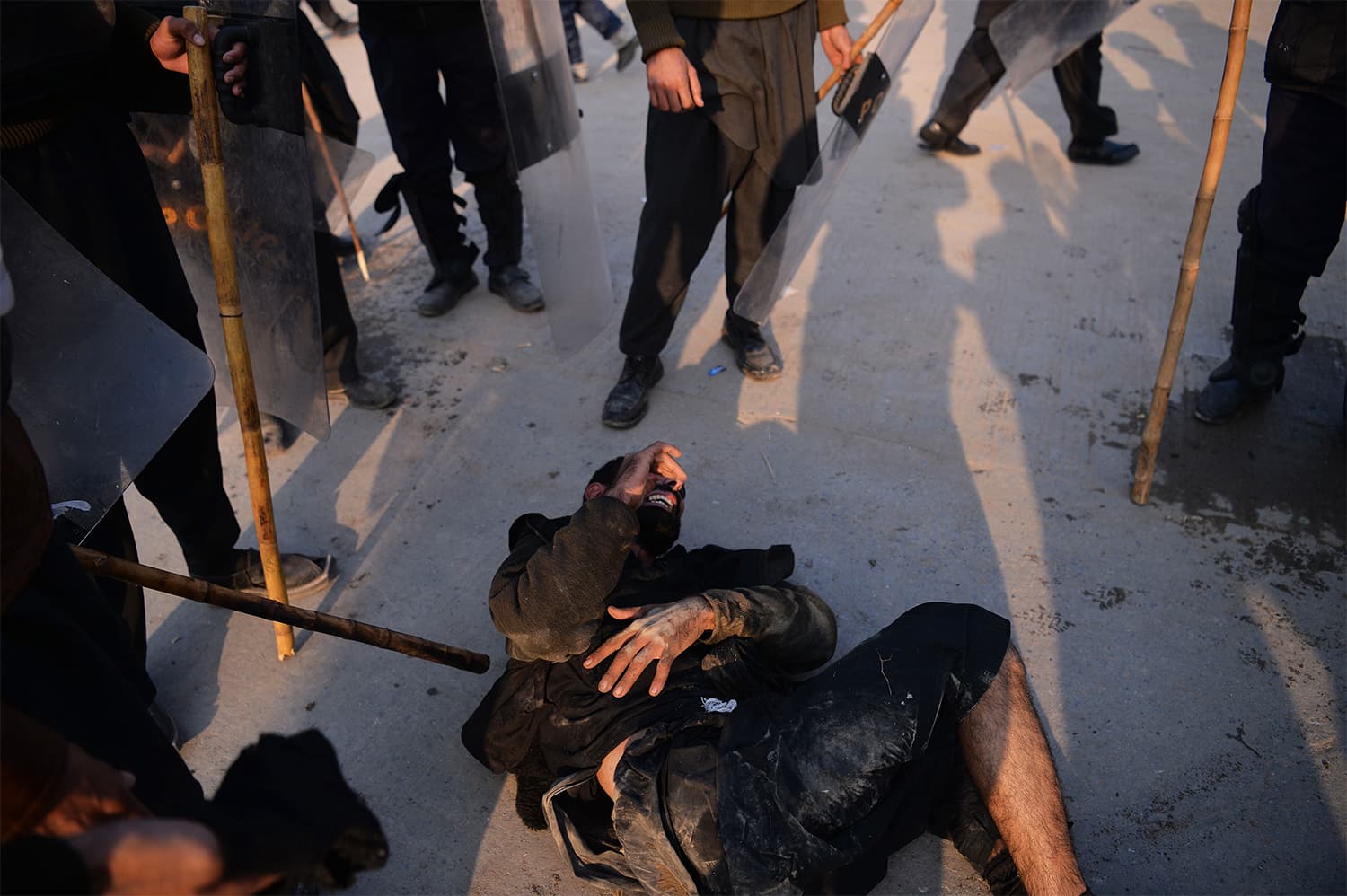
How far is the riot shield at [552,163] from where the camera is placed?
2.82 m

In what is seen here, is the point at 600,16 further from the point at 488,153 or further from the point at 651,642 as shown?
the point at 651,642

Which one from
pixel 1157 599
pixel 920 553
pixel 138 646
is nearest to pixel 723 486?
pixel 920 553

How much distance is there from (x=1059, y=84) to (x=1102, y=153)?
Result: 1.27ft

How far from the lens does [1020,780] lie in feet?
5.73

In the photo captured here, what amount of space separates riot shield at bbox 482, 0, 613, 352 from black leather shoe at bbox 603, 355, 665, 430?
0.34 meters

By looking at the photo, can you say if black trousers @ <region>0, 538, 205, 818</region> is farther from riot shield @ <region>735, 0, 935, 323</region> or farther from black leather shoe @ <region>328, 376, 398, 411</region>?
riot shield @ <region>735, 0, 935, 323</region>

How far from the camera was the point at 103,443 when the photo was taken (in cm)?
192

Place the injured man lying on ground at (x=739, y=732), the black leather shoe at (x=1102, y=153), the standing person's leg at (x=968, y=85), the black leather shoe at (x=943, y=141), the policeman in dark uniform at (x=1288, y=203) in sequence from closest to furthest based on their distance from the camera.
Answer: the injured man lying on ground at (x=739, y=732) < the policeman in dark uniform at (x=1288, y=203) < the standing person's leg at (x=968, y=85) < the black leather shoe at (x=1102, y=153) < the black leather shoe at (x=943, y=141)

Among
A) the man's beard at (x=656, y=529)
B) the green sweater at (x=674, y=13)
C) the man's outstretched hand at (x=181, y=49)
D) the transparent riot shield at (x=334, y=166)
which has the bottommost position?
the man's beard at (x=656, y=529)

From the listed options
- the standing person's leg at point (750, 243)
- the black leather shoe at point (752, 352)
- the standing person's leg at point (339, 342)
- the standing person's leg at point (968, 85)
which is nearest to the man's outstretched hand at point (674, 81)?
Answer: the standing person's leg at point (750, 243)

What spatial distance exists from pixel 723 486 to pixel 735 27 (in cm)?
130

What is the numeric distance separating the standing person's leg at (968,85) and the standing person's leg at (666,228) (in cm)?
204

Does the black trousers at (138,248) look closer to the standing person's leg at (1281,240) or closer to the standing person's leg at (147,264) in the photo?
the standing person's leg at (147,264)

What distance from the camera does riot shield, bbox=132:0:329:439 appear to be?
90.0 inches
